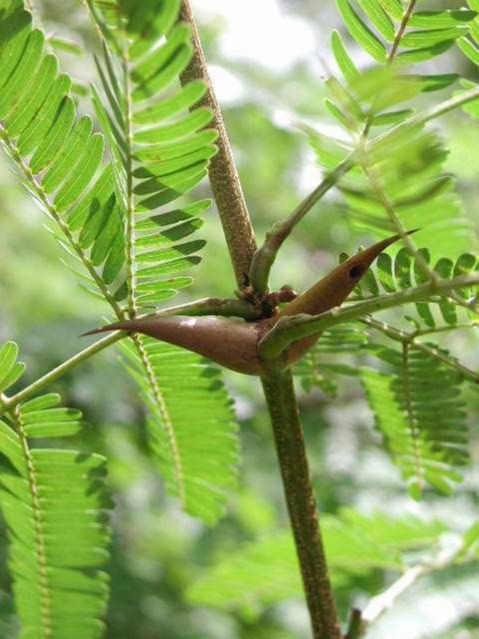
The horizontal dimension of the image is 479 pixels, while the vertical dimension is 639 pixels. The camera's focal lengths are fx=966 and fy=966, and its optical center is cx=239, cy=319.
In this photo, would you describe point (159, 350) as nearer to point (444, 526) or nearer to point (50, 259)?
point (444, 526)

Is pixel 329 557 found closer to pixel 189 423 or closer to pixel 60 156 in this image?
pixel 189 423

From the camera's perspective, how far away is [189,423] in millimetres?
1217

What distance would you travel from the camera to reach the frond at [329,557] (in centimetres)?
150

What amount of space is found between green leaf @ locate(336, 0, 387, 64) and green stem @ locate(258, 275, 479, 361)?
0.98 ft

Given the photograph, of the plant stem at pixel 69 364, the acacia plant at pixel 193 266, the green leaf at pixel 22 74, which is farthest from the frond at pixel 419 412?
the green leaf at pixel 22 74

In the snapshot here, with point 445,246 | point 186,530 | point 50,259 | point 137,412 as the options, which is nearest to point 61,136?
point 445,246

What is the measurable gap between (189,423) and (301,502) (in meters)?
0.24

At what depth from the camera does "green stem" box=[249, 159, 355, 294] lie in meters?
0.80

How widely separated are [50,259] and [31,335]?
0.79 meters

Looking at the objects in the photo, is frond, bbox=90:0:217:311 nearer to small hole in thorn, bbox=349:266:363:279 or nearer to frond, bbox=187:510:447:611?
small hole in thorn, bbox=349:266:363:279

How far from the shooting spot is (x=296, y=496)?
1027 millimetres

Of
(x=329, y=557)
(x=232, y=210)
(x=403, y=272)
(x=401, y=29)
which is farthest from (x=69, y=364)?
(x=329, y=557)

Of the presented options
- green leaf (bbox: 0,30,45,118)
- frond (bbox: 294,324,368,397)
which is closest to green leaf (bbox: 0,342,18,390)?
green leaf (bbox: 0,30,45,118)

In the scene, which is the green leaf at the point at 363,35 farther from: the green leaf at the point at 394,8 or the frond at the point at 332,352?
the frond at the point at 332,352
